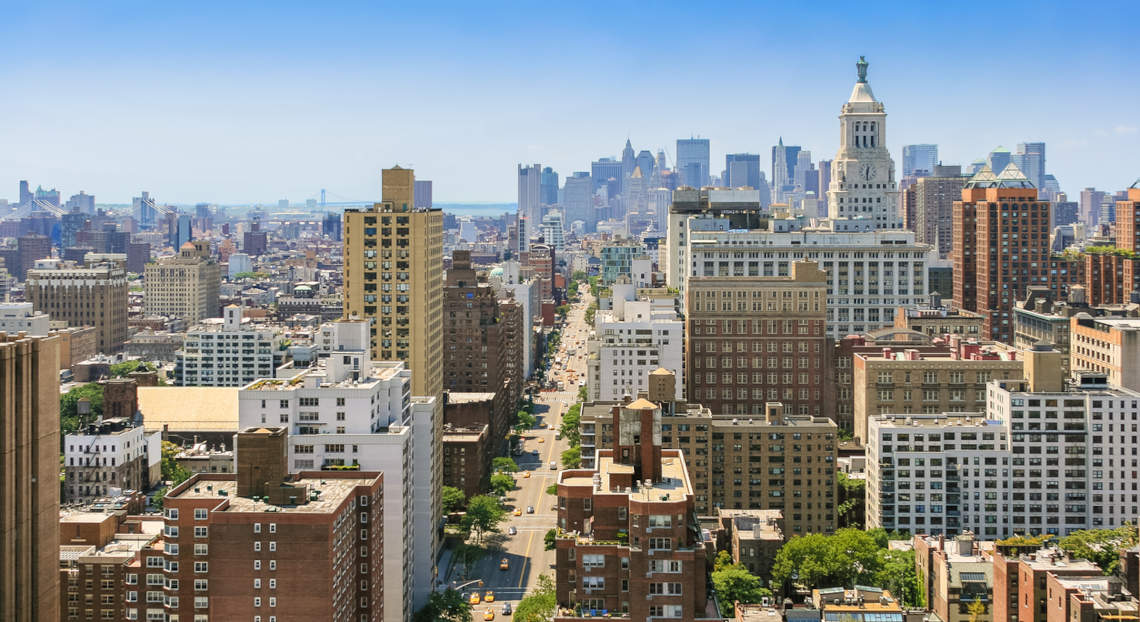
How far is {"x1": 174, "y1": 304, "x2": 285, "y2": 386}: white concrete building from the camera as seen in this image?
182m

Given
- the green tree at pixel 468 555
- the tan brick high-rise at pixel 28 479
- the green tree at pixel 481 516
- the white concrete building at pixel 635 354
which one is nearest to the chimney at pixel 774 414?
the white concrete building at pixel 635 354

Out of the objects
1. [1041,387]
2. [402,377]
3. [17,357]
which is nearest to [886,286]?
[1041,387]

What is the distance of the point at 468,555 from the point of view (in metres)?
111

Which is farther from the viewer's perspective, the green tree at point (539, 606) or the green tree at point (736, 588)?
the green tree at point (736, 588)

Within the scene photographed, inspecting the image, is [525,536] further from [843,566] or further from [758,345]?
[843,566]

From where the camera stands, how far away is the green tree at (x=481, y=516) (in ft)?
388

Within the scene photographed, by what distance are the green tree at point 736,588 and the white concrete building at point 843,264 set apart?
7878 cm

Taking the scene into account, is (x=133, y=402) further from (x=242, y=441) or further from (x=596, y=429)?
(x=242, y=441)

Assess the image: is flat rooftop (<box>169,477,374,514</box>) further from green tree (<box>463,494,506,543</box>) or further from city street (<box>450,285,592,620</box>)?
green tree (<box>463,494,506,543</box>)

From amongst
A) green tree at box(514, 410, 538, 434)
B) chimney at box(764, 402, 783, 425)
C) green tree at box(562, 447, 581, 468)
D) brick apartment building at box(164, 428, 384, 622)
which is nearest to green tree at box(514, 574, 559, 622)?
brick apartment building at box(164, 428, 384, 622)

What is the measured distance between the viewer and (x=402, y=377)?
98188 millimetres

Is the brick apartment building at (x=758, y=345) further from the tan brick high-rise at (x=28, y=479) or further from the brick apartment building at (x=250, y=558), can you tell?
the tan brick high-rise at (x=28, y=479)

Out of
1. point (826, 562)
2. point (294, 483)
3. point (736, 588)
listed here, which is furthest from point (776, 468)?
point (294, 483)

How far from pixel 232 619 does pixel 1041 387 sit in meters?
69.7
